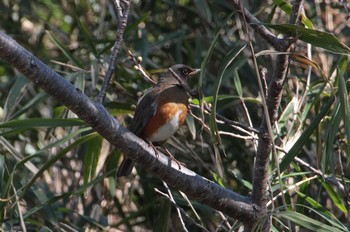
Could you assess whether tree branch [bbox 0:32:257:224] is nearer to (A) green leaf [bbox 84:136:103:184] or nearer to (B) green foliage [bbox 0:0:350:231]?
(B) green foliage [bbox 0:0:350:231]

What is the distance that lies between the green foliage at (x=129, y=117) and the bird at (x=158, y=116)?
0.48 ft

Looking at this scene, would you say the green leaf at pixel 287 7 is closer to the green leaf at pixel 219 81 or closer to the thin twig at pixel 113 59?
the green leaf at pixel 219 81

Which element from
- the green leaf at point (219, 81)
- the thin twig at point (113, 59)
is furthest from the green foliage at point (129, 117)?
the thin twig at point (113, 59)

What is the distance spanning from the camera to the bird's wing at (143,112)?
5.36 metres

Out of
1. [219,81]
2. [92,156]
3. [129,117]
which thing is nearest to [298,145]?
[219,81]

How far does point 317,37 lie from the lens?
3.90m

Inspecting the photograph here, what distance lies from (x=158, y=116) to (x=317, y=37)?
176 centimetres

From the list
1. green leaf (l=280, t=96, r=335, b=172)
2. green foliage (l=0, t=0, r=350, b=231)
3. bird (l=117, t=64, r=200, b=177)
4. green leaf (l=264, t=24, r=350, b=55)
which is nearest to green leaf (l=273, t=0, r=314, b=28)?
green foliage (l=0, t=0, r=350, b=231)

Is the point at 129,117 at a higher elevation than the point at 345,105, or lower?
lower

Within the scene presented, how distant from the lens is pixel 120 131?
12.0ft

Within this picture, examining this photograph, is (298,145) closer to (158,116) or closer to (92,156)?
(158,116)

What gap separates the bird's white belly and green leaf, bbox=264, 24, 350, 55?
5.25 feet

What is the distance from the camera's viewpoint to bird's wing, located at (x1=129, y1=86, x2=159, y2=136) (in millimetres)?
5363

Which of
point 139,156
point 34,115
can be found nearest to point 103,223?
point 34,115
